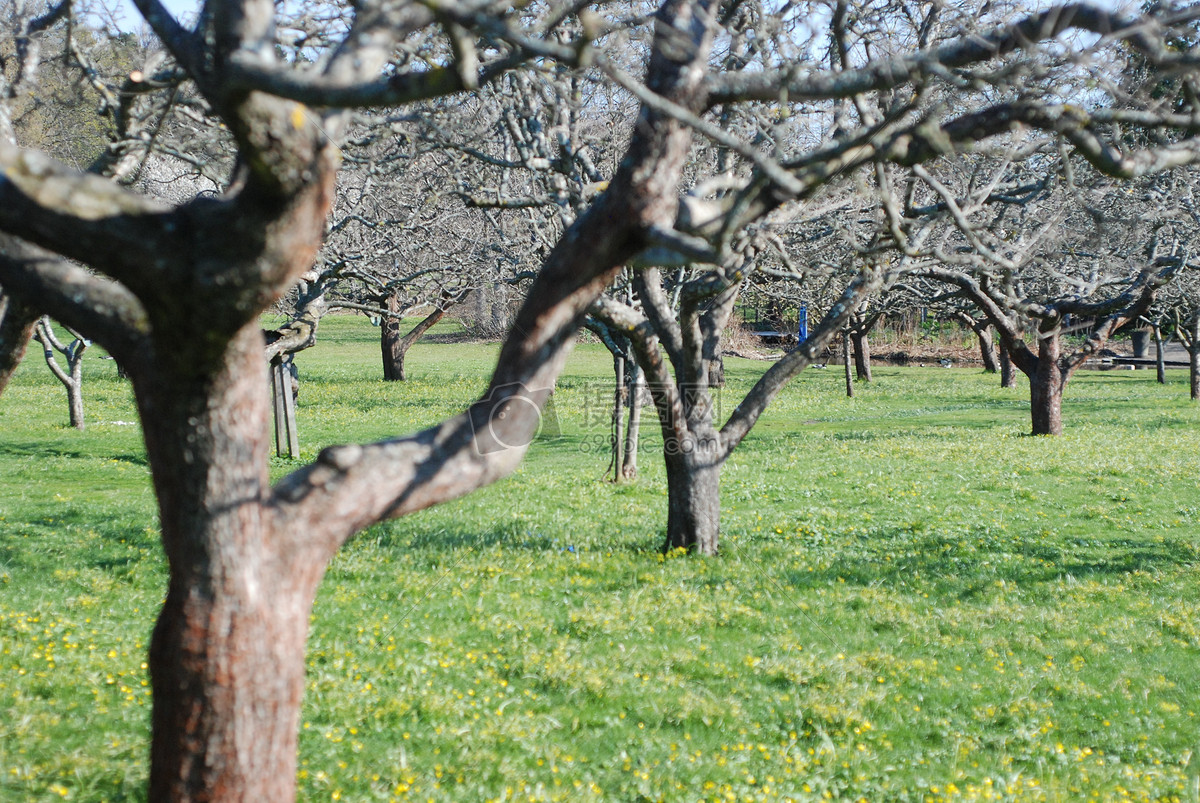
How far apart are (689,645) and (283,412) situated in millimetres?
13592

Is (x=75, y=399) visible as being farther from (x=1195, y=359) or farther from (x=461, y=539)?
(x=1195, y=359)

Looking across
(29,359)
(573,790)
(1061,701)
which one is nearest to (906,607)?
(1061,701)

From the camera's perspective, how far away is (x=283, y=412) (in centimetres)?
1897

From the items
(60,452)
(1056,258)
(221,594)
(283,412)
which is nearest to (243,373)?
(221,594)

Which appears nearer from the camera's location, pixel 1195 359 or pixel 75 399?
pixel 75 399

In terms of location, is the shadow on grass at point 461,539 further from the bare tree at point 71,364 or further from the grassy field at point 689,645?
the bare tree at point 71,364

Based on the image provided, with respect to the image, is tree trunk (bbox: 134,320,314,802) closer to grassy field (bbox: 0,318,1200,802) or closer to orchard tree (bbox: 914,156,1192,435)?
grassy field (bbox: 0,318,1200,802)

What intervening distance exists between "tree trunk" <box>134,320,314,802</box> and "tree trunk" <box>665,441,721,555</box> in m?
6.47

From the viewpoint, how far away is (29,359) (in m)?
42.2

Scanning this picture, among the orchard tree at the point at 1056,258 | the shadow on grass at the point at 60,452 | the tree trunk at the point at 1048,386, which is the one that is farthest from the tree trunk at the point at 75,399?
the tree trunk at the point at 1048,386

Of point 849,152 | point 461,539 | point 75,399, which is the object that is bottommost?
point 461,539

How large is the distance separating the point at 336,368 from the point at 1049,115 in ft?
136

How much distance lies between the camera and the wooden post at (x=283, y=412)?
59.2 feet

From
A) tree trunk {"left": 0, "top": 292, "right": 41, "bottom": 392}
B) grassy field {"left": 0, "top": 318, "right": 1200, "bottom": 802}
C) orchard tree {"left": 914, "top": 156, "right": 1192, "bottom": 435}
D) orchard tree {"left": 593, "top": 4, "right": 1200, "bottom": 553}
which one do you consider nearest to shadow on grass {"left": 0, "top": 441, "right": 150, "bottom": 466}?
grassy field {"left": 0, "top": 318, "right": 1200, "bottom": 802}
